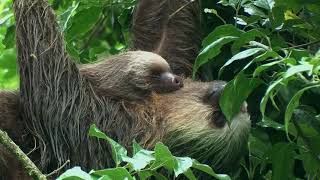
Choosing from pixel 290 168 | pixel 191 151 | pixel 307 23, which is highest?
pixel 307 23

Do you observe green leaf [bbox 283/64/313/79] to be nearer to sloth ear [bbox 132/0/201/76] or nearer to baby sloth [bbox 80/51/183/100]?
baby sloth [bbox 80/51/183/100]

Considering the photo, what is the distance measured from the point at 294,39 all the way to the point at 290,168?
1.36 meters

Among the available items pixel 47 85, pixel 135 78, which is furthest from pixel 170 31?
pixel 47 85

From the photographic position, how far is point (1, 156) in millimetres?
5695

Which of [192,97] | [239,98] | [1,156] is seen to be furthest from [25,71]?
[239,98]

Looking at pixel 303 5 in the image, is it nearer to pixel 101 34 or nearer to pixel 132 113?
pixel 132 113

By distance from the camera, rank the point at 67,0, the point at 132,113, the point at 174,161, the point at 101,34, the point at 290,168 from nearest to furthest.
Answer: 1. the point at 174,161
2. the point at 290,168
3. the point at 132,113
4. the point at 67,0
5. the point at 101,34

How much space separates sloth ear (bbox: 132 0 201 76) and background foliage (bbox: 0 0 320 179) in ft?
0.72

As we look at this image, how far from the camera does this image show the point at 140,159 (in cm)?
373

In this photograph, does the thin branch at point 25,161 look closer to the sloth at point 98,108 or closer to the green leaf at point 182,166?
the green leaf at point 182,166

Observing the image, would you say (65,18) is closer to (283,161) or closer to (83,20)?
(83,20)

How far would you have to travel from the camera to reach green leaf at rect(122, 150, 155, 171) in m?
3.64

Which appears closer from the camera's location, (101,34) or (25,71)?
(25,71)

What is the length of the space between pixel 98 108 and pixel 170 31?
1561 millimetres
